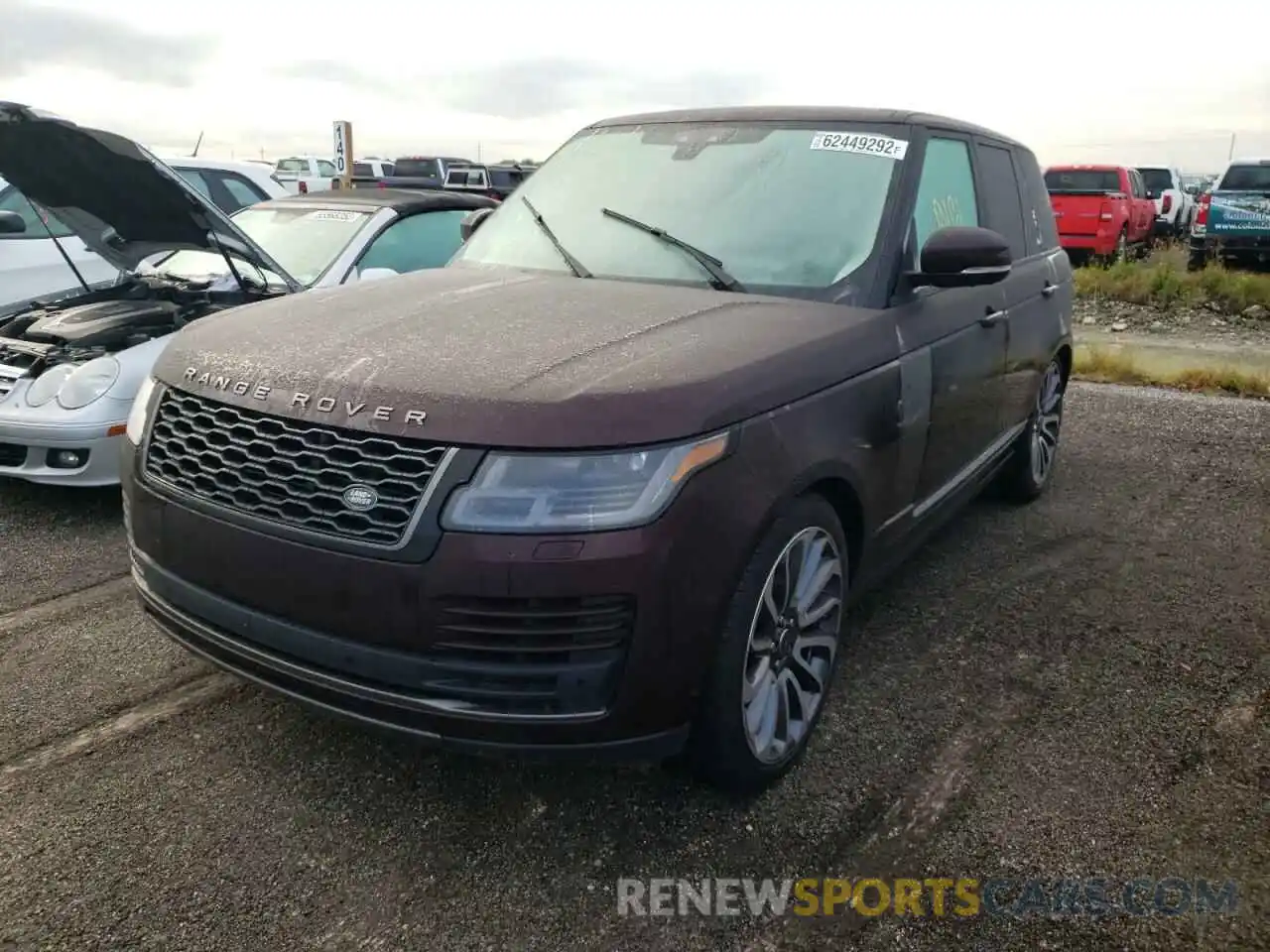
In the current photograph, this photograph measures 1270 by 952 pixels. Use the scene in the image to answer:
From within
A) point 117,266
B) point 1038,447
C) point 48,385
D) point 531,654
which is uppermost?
point 117,266

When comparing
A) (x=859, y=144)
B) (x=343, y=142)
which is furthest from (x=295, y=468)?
(x=343, y=142)

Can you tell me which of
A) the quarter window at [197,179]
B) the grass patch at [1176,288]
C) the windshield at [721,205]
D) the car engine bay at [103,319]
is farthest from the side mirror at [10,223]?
the grass patch at [1176,288]

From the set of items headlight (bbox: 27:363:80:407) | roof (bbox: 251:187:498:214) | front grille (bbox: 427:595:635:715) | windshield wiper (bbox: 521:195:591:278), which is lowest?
headlight (bbox: 27:363:80:407)

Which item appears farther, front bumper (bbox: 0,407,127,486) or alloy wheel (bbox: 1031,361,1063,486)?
alloy wheel (bbox: 1031,361,1063,486)

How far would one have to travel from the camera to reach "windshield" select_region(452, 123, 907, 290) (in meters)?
3.33

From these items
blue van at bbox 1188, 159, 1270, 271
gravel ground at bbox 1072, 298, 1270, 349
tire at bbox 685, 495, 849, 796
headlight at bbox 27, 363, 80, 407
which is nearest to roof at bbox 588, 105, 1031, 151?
tire at bbox 685, 495, 849, 796

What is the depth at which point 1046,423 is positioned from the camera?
18.1ft

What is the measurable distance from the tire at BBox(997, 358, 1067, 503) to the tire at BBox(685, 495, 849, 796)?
2.41 metres

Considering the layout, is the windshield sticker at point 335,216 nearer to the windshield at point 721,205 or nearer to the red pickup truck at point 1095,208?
the windshield at point 721,205

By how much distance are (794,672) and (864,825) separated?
1.44ft

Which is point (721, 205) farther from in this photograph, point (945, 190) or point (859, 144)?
point (945, 190)

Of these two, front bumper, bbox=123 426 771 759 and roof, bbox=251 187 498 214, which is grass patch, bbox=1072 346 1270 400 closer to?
roof, bbox=251 187 498 214

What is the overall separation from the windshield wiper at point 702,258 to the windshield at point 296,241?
2.92 meters

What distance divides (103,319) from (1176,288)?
13323mm
